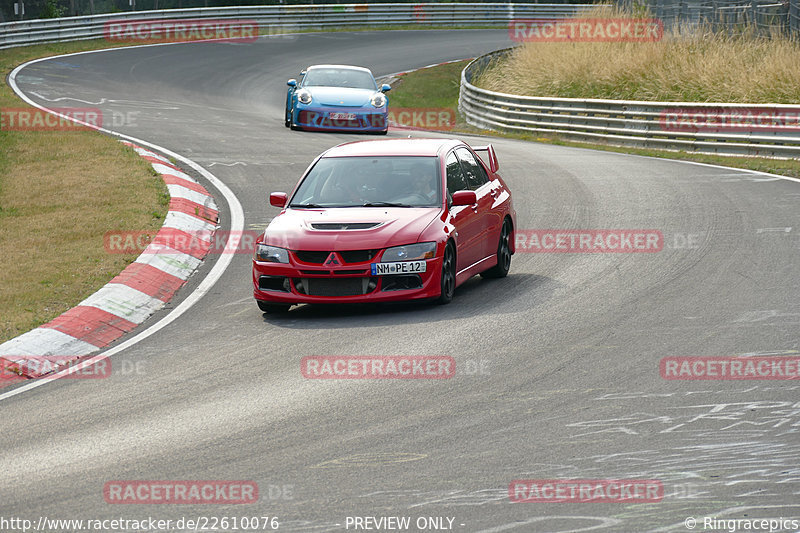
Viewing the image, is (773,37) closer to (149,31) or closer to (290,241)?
(290,241)

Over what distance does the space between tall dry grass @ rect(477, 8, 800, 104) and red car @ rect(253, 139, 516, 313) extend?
49.3 ft

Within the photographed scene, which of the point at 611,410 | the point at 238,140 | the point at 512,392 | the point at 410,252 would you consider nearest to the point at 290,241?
the point at 410,252

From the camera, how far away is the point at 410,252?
10172mm

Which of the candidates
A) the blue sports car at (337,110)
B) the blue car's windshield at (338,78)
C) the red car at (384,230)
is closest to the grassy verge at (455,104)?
the blue car's windshield at (338,78)

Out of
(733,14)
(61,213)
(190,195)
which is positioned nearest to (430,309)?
(61,213)

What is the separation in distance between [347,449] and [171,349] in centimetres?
317

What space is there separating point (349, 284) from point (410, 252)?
1.97ft

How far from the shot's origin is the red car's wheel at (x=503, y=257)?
1174 centimetres

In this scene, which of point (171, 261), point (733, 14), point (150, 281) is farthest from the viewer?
point (733, 14)

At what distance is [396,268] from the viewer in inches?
397

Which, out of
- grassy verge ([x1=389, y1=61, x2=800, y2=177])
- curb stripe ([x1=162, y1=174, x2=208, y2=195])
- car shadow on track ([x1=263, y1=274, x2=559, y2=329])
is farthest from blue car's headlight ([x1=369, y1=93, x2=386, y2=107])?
car shadow on track ([x1=263, y1=274, x2=559, y2=329])

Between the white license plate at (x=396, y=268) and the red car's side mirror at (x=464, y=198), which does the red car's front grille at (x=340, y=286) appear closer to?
the white license plate at (x=396, y=268)

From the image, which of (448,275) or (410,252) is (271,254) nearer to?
(410,252)

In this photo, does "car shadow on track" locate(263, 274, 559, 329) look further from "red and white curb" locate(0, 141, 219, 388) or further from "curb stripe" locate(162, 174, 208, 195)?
"curb stripe" locate(162, 174, 208, 195)
